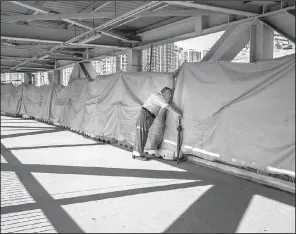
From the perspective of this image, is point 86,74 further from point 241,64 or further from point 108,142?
point 241,64

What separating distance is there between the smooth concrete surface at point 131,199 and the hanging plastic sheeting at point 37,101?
9.85 meters

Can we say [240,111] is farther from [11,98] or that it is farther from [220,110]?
[11,98]

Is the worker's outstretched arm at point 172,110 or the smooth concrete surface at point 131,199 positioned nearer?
the smooth concrete surface at point 131,199

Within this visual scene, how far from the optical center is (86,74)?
59.7ft

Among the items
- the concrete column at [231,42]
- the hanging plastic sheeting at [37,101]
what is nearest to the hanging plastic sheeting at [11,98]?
the hanging plastic sheeting at [37,101]

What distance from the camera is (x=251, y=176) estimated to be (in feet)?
19.0

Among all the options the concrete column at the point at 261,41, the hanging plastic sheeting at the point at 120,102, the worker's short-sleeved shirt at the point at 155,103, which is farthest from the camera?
the hanging plastic sheeting at the point at 120,102

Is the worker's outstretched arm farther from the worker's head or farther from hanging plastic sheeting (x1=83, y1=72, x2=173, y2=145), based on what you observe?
hanging plastic sheeting (x1=83, y1=72, x2=173, y2=145)

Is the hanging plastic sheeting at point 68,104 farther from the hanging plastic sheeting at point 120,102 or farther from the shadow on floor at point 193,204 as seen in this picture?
the shadow on floor at point 193,204

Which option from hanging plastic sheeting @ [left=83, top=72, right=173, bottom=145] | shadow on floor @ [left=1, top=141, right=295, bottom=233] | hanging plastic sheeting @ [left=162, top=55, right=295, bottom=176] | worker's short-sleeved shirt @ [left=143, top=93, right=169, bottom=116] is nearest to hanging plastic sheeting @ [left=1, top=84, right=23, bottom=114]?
hanging plastic sheeting @ [left=83, top=72, right=173, bottom=145]

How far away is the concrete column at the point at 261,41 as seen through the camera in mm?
7566

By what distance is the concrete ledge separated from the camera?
5.12m

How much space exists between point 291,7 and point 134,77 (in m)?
4.55

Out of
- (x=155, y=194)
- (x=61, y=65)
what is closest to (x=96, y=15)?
(x=155, y=194)
